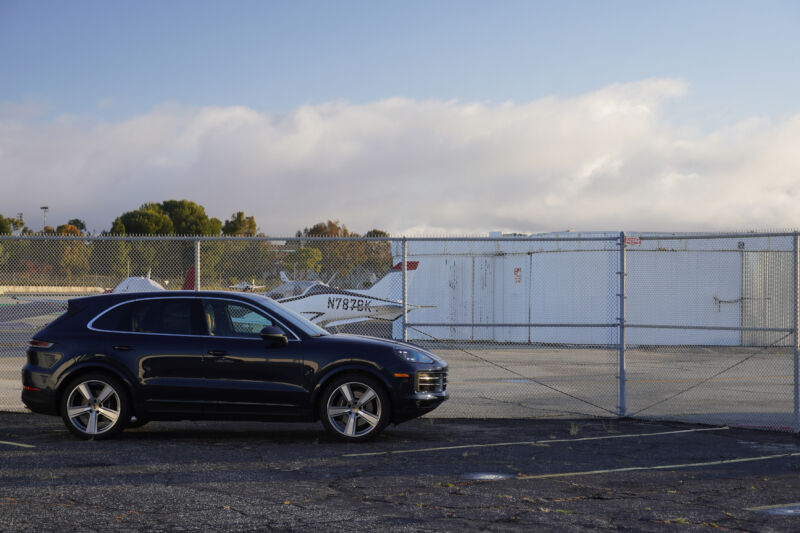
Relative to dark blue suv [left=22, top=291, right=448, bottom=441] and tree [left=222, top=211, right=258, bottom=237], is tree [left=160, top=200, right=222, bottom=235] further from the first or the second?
dark blue suv [left=22, top=291, right=448, bottom=441]

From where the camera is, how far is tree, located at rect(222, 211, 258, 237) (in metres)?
104

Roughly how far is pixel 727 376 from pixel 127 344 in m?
13.4

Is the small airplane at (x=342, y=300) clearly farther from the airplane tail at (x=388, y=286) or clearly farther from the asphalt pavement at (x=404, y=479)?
the asphalt pavement at (x=404, y=479)

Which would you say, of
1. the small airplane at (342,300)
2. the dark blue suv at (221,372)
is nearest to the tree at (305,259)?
the small airplane at (342,300)

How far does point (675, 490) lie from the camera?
23.4ft

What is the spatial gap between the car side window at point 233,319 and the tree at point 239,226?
95.1 metres

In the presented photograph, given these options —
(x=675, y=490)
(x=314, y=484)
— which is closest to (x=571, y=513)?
(x=675, y=490)

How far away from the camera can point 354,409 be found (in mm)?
9422

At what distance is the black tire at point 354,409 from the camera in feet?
30.8

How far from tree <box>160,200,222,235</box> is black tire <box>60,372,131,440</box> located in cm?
9099

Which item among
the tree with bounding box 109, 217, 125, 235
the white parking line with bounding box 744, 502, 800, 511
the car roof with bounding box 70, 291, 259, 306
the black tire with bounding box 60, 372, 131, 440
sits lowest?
the white parking line with bounding box 744, 502, 800, 511

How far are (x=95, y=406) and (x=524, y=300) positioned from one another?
65.6 feet

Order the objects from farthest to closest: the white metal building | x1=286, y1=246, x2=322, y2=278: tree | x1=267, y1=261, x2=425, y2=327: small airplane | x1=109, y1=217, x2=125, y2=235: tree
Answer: x1=109, y1=217, x2=125, y2=235: tree
the white metal building
x1=267, y1=261, x2=425, y2=327: small airplane
x1=286, y1=246, x2=322, y2=278: tree

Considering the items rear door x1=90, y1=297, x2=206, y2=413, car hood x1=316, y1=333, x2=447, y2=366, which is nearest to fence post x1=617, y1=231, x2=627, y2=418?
car hood x1=316, y1=333, x2=447, y2=366
